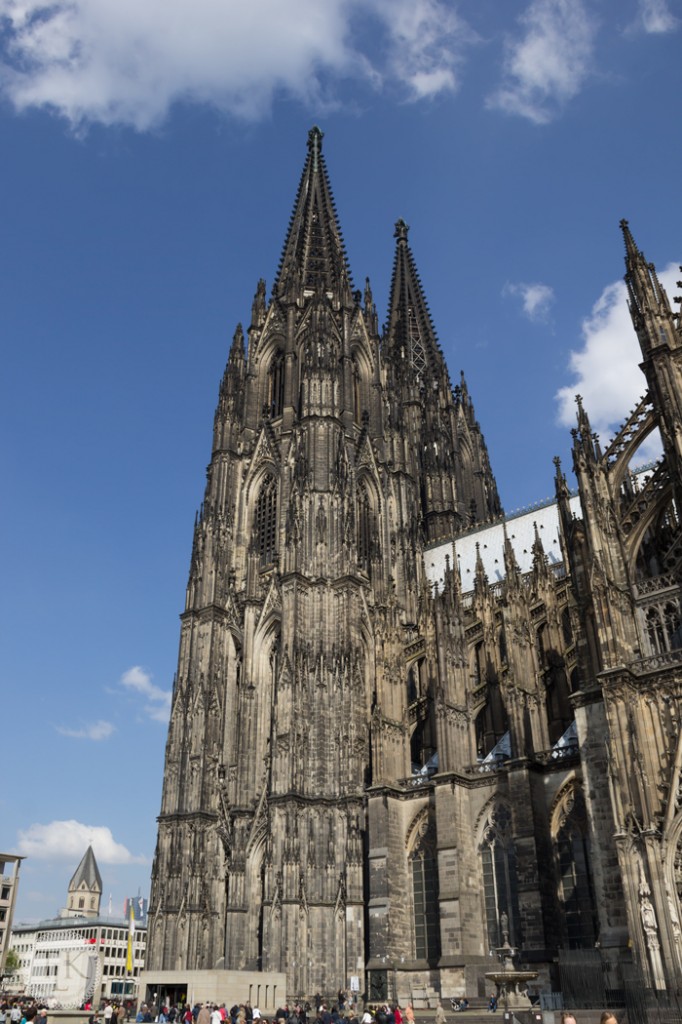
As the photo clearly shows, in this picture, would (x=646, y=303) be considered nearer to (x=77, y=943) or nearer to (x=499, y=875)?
(x=499, y=875)

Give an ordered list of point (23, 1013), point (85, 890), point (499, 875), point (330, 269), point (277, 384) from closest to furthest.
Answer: point (23, 1013) < point (499, 875) < point (277, 384) < point (330, 269) < point (85, 890)

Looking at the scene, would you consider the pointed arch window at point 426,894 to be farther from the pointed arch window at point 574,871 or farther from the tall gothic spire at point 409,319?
the tall gothic spire at point 409,319

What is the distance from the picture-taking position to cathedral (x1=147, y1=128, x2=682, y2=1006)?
22641 millimetres

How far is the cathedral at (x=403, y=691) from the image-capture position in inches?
891

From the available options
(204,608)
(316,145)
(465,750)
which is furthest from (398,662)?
(316,145)

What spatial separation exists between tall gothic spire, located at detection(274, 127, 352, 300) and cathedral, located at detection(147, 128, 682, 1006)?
28cm

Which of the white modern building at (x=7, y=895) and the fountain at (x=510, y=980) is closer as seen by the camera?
the fountain at (x=510, y=980)

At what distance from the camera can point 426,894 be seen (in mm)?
31266

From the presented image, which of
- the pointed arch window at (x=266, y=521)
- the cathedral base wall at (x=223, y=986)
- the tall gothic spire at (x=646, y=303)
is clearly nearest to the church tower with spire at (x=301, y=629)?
the pointed arch window at (x=266, y=521)

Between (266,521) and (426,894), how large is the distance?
66.9 ft

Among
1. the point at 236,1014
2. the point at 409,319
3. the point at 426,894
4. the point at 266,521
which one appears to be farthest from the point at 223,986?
the point at 409,319

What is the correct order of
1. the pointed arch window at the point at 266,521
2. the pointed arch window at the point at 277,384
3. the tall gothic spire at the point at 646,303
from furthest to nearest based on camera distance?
the pointed arch window at the point at 277,384
the pointed arch window at the point at 266,521
the tall gothic spire at the point at 646,303

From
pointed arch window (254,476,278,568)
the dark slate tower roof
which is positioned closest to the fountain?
pointed arch window (254,476,278,568)

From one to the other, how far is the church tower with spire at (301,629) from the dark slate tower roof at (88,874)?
95.2 metres
